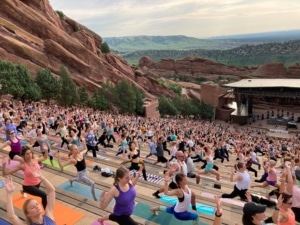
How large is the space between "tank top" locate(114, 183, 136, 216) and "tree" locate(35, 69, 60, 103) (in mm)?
34007

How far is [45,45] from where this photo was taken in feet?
149

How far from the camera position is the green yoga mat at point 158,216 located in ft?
21.4

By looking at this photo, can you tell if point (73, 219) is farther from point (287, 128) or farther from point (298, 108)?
point (298, 108)

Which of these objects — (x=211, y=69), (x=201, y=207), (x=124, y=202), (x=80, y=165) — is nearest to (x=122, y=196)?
(x=124, y=202)

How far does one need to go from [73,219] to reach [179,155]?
310cm

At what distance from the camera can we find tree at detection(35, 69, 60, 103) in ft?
120

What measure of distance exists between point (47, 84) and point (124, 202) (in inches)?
1348

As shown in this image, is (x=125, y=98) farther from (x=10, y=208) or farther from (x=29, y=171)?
(x=10, y=208)

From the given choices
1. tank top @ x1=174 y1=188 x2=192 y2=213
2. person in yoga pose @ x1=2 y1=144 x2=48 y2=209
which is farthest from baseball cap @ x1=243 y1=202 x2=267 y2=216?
person in yoga pose @ x1=2 y1=144 x2=48 y2=209

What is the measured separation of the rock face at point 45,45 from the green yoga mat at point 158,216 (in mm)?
37904

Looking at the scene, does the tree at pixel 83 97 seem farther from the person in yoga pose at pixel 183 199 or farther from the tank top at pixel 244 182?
the person in yoga pose at pixel 183 199

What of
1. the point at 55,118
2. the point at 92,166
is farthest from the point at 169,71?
the point at 92,166

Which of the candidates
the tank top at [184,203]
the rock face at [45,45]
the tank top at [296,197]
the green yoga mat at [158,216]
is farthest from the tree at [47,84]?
the tank top at [296,197]

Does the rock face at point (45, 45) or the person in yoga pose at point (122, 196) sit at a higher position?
the rock face at point (45, 45)
